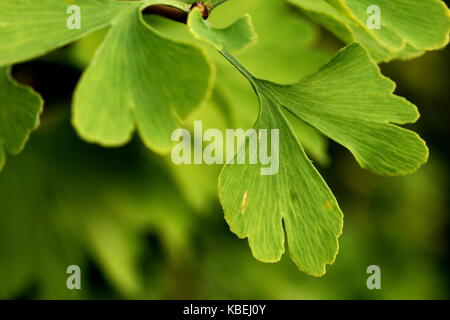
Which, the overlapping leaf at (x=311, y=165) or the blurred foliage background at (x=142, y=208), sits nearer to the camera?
the overlapping leaf at (x=311, y=165)

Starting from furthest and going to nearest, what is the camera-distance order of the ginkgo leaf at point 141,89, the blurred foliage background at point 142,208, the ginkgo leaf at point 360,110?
1. the blurred foliage background at point 142,208
2. the ginkgo leaf at point 360,110
3. the ginkgo leaf at point 141,89

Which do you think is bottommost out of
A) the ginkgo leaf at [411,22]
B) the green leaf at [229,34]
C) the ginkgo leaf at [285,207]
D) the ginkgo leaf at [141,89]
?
the ginkgo leaf at [285,207]

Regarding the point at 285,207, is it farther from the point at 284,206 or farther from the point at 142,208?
the point at 142,208

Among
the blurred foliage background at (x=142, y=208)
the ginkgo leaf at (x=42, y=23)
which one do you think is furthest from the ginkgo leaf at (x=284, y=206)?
the blurred foliage background at (x=142, y=208)

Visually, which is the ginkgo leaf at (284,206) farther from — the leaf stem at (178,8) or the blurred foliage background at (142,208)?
the blurred foliage background at (142,208)

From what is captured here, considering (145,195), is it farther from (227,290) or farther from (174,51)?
(174,51)
